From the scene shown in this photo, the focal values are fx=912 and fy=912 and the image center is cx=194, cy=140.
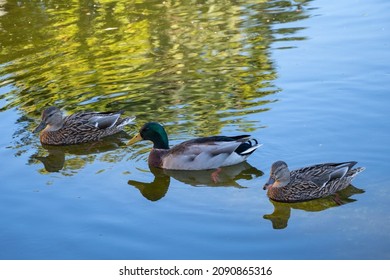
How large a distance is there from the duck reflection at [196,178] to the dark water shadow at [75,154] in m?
0.85

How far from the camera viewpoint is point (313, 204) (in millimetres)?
10180

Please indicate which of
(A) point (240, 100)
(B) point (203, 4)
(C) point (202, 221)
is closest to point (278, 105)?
(A) point (240, 100)

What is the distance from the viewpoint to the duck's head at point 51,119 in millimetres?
12969

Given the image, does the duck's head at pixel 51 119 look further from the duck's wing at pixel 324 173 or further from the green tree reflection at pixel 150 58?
the duck's wing at pixel 324 173

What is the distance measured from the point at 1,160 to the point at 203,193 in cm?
309

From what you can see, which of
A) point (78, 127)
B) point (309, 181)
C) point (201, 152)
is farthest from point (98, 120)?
point (309, 181)

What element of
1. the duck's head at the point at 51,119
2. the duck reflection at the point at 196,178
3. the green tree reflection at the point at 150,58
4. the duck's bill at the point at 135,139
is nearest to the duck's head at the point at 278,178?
the duck reflection at the point at 196,178

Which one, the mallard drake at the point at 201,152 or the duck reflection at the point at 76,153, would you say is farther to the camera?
the duck reflection at the point at 76,153

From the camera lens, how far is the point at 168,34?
17.9 meters

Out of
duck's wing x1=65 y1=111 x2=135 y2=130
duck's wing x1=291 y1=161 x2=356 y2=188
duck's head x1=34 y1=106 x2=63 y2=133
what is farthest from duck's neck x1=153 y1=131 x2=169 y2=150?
duck's wing x1=291 y1=161 x2=356 y2=188

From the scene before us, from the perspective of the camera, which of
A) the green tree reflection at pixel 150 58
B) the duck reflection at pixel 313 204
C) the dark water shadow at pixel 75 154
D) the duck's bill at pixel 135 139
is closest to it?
the duck reflection at pixel 313 204

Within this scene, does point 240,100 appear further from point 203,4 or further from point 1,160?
point 203,4

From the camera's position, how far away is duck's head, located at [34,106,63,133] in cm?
1297

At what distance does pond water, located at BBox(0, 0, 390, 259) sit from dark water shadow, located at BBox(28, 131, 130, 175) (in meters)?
0.04
